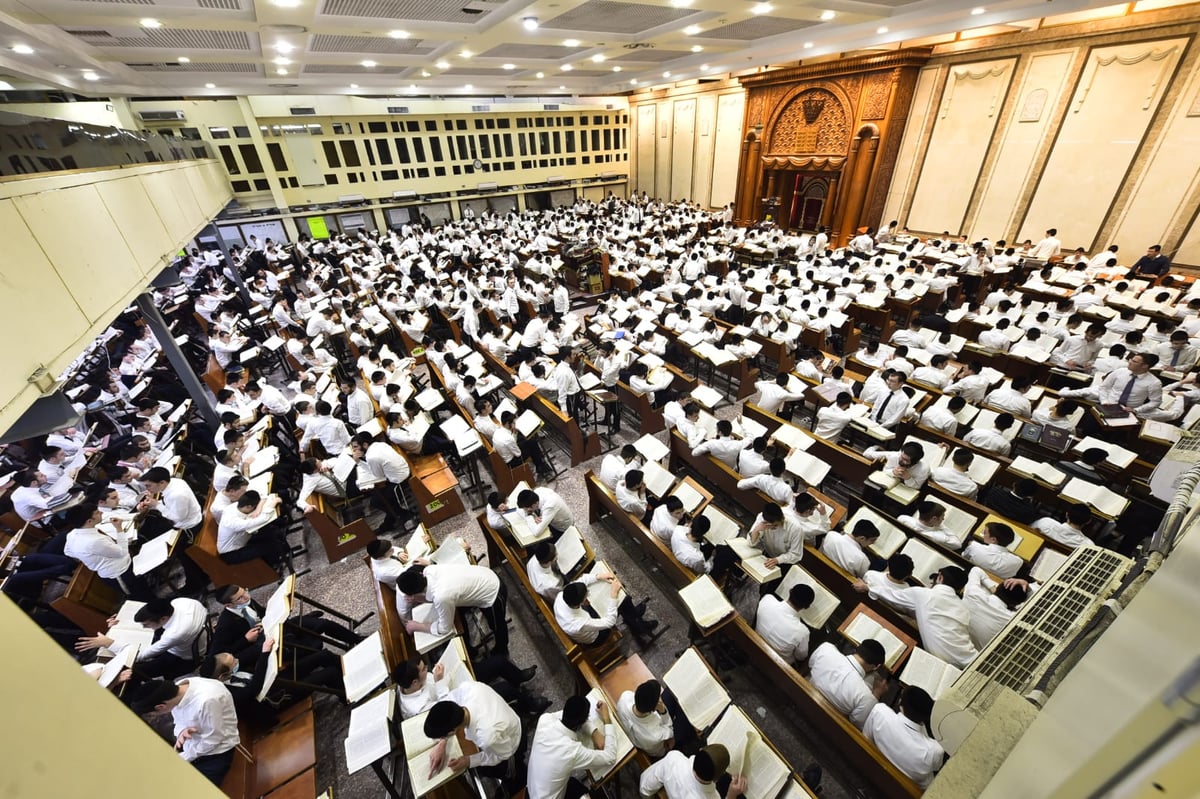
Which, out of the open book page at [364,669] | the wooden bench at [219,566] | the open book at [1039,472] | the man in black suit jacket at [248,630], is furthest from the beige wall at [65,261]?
the open book at [1039,472]

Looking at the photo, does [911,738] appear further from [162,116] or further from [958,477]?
[162,116]

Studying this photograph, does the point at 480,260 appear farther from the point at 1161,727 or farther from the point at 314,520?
the point at 1161,727

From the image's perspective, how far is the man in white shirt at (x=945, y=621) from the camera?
3.95m

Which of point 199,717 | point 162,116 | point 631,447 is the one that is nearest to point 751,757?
point 631,447

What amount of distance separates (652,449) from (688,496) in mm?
916

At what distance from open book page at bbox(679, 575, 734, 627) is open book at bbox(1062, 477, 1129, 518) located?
4194 mm

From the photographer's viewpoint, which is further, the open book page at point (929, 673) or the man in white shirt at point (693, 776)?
the open book page at point (929, 673)

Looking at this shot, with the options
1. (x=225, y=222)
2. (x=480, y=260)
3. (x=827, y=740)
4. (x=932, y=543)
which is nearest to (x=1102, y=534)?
(x=932, y=543)

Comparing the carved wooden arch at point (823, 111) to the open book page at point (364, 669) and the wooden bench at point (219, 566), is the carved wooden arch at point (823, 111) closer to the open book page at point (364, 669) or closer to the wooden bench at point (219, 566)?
the open book page at point (364, 669)

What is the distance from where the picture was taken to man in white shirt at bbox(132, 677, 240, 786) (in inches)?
141

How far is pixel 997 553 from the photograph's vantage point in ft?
14.7

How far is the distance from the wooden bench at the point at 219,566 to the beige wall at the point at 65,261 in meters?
2.51

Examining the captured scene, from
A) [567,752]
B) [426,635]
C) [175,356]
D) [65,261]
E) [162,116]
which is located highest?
[162,116]

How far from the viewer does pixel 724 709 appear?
3598 mm
